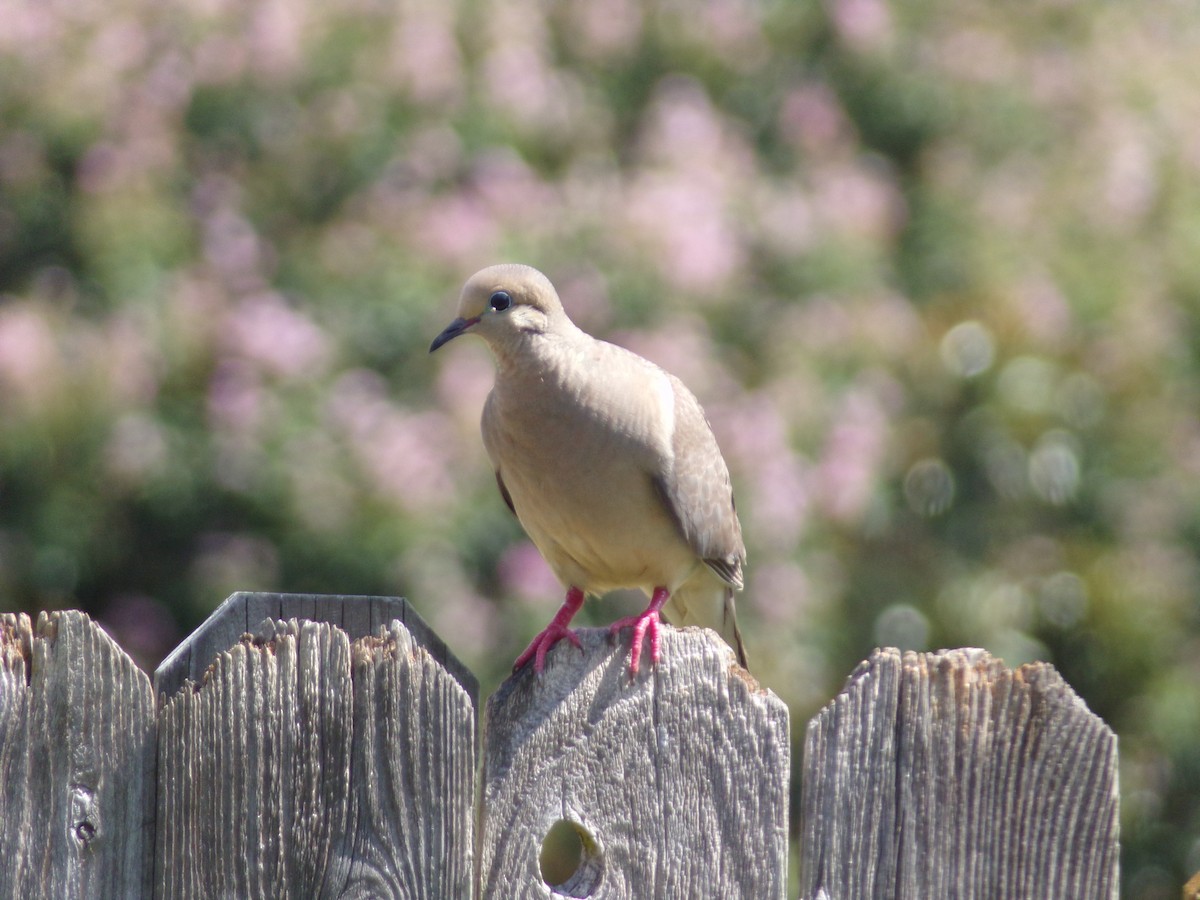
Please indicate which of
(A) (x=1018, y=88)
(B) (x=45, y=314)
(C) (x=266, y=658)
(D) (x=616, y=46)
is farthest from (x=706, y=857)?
(A) (x=1018, y=88)

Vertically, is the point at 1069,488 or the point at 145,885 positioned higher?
the point at 1069,488

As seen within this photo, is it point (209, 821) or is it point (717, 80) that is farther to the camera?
point (717, 80)

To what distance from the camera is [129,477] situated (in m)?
5.68

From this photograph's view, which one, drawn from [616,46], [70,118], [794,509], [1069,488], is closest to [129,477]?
[70,118]

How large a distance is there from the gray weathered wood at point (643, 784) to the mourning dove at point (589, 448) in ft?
4.27

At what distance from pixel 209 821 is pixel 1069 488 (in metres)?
5.24

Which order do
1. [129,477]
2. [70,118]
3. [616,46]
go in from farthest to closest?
[616,46] → [70,118] → [129,477]

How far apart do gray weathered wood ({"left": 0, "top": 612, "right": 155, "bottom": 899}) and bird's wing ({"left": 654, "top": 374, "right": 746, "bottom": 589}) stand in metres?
1.76

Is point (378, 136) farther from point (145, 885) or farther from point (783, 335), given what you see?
point (145, 885)

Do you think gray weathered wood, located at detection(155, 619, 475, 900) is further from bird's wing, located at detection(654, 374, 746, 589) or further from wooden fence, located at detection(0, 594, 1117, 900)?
bird's wing, located at detection(654, 374, 746, 589)

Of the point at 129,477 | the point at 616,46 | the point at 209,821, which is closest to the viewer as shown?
the point at 209,821

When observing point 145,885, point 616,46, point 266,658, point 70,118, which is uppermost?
point 616,46

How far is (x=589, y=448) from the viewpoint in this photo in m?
3.43

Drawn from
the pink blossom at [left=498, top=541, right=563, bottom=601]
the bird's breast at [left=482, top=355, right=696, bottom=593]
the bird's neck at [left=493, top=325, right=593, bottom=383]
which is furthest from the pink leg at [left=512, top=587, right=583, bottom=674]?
the pink blossom at [left=498, top=541, right=563, bottom=601]
